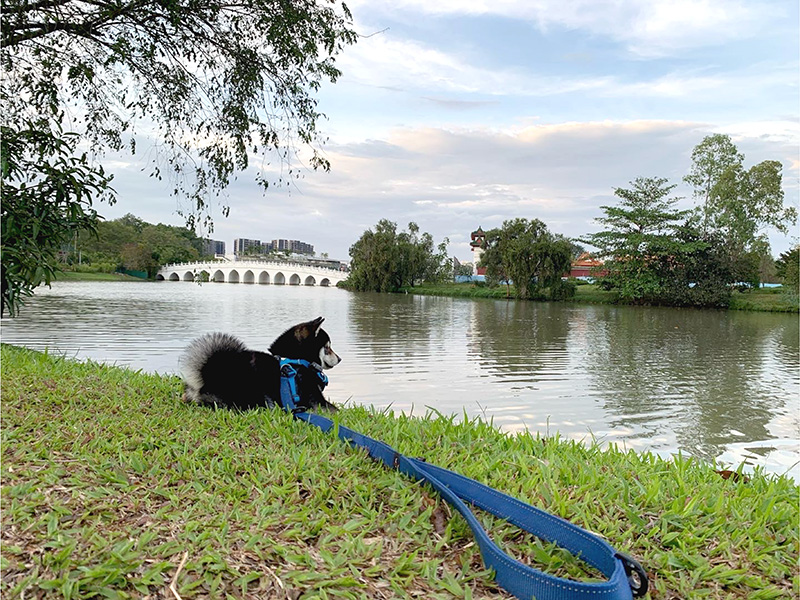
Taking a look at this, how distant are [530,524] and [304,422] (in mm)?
1506

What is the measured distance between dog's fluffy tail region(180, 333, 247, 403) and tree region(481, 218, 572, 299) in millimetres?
35816

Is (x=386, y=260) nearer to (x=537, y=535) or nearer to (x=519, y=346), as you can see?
(x=519, y=346)

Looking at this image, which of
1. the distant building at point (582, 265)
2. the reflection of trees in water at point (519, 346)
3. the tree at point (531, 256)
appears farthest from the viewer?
the distant building at point (582, 265)

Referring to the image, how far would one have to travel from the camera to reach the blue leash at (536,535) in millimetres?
1399

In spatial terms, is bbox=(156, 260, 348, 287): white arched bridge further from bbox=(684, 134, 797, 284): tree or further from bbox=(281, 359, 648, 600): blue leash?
bbox=(281, 359, 648, 600): blue leash

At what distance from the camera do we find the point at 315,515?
1.88 metres

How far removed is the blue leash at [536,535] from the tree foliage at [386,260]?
4063cm

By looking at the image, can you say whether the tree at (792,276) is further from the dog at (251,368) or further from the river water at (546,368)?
the dog at (251,368)

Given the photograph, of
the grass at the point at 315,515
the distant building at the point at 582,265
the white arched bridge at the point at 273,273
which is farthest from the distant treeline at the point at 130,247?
the distant building at the point at 582,265

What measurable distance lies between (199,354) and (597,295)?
39.2 metres

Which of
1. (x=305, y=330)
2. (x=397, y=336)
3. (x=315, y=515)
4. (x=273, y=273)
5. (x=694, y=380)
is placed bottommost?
(x=694, y=380)

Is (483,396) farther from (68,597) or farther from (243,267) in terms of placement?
(243,267)

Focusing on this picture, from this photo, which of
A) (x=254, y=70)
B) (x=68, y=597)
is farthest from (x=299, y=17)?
(x=68, y=597)

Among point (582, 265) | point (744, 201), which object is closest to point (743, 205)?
point (744, 201)
